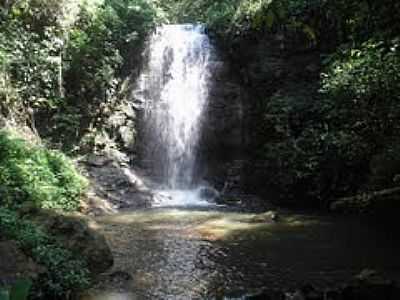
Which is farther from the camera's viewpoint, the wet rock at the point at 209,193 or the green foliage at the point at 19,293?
the wet rock at the point at 209,193

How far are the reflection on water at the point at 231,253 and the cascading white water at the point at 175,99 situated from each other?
4.38 metres

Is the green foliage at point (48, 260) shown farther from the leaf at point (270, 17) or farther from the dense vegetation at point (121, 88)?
the leaf at point (270, 17)

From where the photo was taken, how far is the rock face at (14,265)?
5492 millimetres

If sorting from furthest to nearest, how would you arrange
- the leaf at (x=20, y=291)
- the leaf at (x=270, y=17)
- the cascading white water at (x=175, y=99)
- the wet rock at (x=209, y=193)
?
the cascading white water at (x=175, y=99) → the wet rock at (x=209, y=193) → the leaf at (x=270, y=17) → the leaf at (x=20, y=291)

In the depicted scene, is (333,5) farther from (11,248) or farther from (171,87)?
(171,87)

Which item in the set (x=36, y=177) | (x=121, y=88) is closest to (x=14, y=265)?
(x=36, y=177)

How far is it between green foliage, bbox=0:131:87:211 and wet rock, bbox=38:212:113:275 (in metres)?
1.80

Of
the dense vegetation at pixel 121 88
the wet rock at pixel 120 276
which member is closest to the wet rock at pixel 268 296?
the wet rock at pixel 120 276

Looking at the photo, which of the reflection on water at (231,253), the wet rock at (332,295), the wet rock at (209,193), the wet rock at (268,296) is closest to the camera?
the wet rock at (332,295)

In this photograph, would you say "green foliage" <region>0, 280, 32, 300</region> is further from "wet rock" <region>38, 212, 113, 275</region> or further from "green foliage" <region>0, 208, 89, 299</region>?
"wet rock" <region>38, 212, 113, 275</region>

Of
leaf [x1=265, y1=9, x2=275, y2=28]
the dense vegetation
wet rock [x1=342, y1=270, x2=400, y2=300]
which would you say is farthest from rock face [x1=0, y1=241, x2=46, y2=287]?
leaf [x1=265, y1=9, x2=275, y2=28]

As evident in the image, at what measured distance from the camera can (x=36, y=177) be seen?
1090cm

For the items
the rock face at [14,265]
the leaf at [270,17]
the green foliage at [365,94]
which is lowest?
the rock face at [14,265]

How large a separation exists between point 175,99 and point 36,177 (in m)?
6.79
